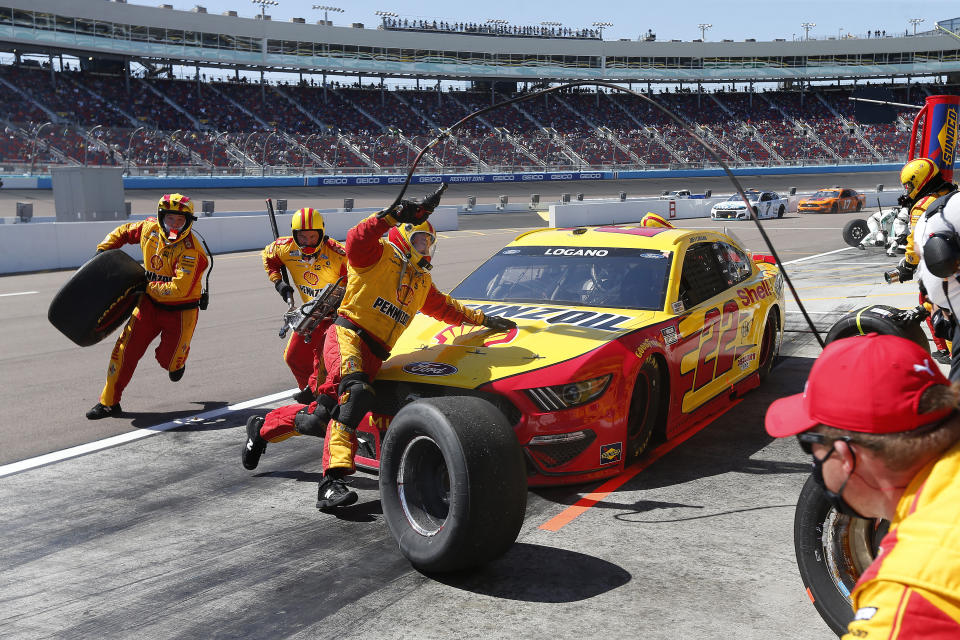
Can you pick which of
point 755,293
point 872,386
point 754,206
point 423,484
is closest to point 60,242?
point 755,293

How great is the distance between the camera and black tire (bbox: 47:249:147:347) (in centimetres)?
762

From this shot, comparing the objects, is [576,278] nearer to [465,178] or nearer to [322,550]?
[322,550]

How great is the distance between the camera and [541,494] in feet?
18.2

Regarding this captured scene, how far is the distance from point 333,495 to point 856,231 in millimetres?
21438

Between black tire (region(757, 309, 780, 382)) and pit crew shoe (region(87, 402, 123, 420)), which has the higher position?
black tire (region(757, 309, 780, 382))

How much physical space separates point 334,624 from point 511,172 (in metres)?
51.5

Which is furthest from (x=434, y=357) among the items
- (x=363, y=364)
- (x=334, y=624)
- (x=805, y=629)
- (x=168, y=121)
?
(x=168, y=121)

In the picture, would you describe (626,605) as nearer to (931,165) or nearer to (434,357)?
(434,357)

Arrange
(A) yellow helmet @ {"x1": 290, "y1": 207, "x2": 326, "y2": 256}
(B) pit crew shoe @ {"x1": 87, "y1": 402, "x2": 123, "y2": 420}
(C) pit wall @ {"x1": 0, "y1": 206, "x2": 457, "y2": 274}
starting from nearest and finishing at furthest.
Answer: (B) pit crew shoe @ {"x1": 87, "y1": 402, "x2": 123, "y2": 420} < (A) yellow helmet @ {"x1": 290, "y1": 207, "x2": 326, "y2": 256} < (C) pit wall @ {"x1": 0, "y1": 206, "x2": 457, "y2": 274}

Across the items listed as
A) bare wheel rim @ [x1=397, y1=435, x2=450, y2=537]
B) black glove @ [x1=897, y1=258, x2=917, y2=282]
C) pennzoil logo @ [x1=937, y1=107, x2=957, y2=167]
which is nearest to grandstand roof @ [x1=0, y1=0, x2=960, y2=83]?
pennzoil logo @ [x1=937, y1=107, x2=957, y2=167]

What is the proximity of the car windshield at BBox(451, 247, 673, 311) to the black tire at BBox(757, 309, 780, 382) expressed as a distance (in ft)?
6.21

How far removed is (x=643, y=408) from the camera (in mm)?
5945

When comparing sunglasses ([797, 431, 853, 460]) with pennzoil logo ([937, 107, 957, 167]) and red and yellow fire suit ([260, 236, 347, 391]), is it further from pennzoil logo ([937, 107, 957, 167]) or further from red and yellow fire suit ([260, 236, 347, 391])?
pennzoil logo ([937, 107, 957, 167])

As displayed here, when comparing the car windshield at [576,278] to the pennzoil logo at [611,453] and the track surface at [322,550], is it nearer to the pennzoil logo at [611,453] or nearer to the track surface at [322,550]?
the track surface at [322,550]
